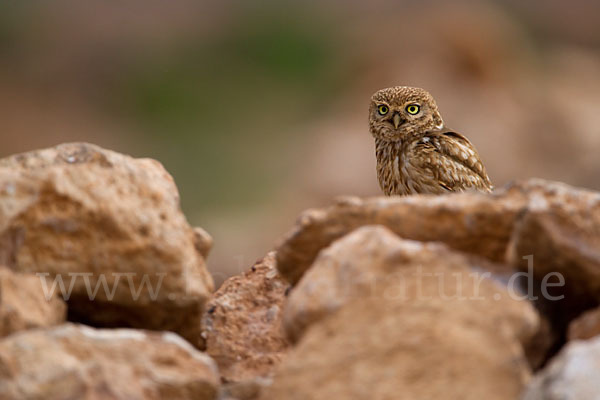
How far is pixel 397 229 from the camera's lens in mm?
3684

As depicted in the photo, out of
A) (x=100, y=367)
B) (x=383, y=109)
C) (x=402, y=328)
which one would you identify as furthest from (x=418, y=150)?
(x=100, y=367)

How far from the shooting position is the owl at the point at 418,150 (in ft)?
21.4

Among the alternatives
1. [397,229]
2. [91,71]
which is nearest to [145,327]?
[397,229]

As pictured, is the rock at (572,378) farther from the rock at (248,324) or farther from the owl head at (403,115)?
the owl head at (403,115)

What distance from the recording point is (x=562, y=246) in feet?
11.2

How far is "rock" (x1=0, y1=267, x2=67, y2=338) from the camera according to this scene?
132 inches

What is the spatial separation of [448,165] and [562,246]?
3135mm

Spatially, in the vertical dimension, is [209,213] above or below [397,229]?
below

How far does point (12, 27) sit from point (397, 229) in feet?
120

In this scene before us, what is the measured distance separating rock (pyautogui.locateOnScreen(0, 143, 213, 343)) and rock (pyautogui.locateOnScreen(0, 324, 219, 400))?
1.03 feet

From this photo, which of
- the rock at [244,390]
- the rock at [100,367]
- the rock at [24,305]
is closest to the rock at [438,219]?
the rock at [244,390]

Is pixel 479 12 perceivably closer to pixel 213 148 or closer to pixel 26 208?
pixel 213 148

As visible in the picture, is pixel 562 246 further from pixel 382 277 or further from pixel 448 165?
pixel 448 165

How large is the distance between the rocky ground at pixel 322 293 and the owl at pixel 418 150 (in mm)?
2698
